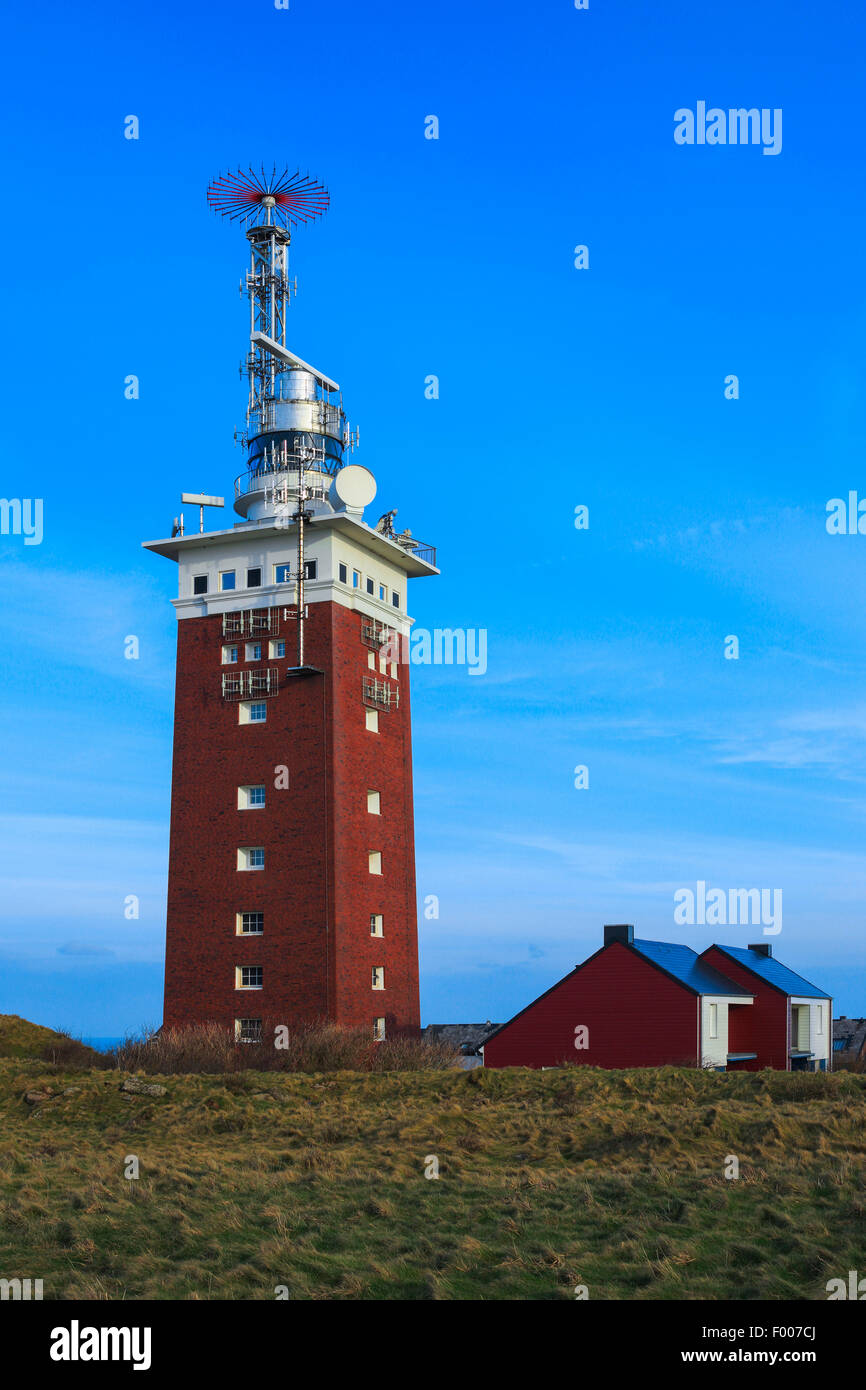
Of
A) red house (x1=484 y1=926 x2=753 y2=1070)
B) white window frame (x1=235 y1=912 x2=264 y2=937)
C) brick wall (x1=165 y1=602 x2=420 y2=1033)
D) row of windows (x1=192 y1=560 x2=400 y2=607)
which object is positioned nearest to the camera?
red house (x1=484 y1=926 x2=753 y2=1070)

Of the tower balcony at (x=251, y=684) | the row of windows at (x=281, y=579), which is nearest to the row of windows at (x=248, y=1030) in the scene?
the tower balcony at (x=251, y=684)

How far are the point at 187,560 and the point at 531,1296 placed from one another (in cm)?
4099

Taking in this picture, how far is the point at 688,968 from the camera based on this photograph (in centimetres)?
5019

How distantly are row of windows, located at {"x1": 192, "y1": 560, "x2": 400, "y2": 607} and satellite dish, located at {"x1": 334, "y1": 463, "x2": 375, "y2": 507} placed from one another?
2885 mm

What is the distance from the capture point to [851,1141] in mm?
24438

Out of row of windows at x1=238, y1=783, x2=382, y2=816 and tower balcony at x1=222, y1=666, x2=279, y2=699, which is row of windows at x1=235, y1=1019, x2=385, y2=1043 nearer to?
row of windows at x1=238, y1=783, x2=382, y2=816

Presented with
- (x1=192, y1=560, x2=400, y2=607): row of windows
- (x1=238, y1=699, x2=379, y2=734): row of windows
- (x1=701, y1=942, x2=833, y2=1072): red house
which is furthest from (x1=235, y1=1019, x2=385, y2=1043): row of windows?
(x1=701, y1=942, x2=833, y2=1072): red house

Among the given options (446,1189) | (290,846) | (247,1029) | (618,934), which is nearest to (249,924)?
(290,846)

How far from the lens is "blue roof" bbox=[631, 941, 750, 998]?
47.8 meters

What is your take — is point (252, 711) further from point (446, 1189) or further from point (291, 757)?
point (446, 1189)
